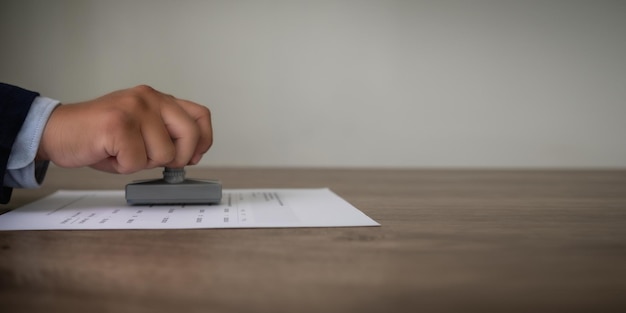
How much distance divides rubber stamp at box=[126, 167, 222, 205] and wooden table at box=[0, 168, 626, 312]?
166mm

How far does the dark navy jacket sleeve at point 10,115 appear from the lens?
0.55m

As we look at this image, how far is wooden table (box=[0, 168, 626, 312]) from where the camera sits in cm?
27

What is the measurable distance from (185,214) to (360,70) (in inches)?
54.1

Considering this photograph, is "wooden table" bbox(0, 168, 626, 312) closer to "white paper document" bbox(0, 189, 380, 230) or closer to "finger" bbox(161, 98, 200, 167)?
"white paper document" bbox(0, 189, 380, 230)

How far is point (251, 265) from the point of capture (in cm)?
34

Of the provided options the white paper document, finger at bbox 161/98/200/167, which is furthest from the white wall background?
finger at bbox 161/98/200/167

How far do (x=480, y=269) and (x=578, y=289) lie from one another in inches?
2.2

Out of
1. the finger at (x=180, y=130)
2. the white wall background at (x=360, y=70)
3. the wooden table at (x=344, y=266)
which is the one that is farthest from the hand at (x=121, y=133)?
the white wall background at (x=360, y=70)

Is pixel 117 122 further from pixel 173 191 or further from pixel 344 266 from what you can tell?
Answer: pixel 344 266

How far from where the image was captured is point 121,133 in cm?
54

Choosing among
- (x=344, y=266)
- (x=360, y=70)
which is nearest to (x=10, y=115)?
(x=344, y=266)

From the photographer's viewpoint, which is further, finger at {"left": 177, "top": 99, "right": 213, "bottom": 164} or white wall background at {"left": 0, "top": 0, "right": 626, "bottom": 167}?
white wall background at {"left": 0, "top": 0, "right": 626, "bottom": 167}

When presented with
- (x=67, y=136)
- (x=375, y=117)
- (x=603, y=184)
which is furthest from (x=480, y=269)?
(x=375, y=117)

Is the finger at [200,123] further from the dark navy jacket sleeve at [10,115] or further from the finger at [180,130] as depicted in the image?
the dark navy jacket sleeve at [10,115]
